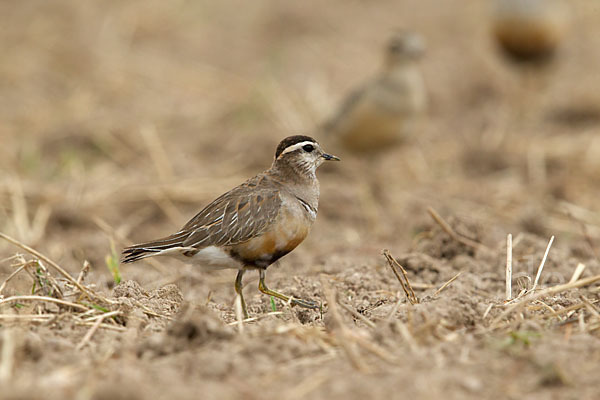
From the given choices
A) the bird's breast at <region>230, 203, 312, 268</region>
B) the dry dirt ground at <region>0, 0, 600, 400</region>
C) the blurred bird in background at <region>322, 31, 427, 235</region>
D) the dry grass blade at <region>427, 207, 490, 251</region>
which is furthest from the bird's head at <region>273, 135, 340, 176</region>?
the blurred bird in background at <region>322, 31, 427, 235</region>

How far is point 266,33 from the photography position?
14906mm

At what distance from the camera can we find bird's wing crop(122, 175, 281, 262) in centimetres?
501

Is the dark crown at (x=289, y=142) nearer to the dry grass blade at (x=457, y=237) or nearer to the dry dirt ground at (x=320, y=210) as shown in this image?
the dry dirt ground at (x=320, y=210)

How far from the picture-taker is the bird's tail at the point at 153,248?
4.95 meters

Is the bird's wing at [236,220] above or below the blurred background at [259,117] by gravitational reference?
below

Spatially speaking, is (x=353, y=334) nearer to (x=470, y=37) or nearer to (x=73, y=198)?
(x=73, y=198)

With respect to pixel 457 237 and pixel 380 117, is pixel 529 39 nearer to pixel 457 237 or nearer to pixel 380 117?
pixel 380 117

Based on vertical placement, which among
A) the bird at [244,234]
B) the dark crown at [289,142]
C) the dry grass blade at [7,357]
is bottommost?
the dry grass blade at [7,357]

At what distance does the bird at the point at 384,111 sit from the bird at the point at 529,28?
189 centimetres

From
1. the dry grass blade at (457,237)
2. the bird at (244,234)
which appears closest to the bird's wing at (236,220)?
the bird at (244,234)

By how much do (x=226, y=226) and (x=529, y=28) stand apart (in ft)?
22.7

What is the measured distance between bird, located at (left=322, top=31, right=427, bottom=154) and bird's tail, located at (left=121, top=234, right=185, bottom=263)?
4570 mm

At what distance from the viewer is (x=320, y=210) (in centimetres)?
873

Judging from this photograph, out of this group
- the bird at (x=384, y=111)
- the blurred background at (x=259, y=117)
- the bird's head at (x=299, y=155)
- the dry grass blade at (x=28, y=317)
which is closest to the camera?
the dry grass blade at (x=28, y=317)
